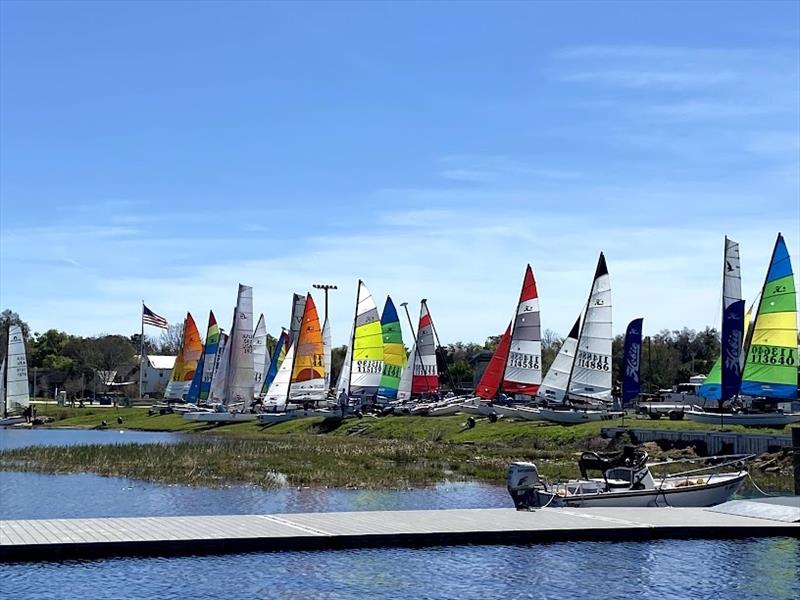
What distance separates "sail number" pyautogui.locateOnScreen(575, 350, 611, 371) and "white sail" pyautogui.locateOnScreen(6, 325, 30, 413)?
203 feet

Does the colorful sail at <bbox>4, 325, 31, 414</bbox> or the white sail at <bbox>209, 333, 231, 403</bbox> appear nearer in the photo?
the colorful sail at <bbox>4, 325, 31, 414</bbox>

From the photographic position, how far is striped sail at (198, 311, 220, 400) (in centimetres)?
11769

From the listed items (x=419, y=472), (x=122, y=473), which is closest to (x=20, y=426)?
(x=122, y=473)

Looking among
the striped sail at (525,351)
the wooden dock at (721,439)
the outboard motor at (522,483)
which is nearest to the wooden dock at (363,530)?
the outboard motor at (522,483)

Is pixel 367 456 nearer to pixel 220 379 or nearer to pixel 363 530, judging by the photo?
pixel 363 530

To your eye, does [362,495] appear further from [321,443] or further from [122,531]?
[321,443]

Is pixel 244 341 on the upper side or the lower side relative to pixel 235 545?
upper

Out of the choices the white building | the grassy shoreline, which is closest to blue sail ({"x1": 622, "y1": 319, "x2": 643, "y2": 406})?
the grassy shoreline

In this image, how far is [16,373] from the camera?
109250 millimetres

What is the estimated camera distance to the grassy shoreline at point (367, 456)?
45281mm

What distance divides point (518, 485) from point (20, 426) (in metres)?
88.9

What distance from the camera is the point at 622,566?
24219 mm

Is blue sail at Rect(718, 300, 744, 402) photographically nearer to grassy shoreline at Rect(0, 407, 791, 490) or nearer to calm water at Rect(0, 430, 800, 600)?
grassy shoreline at Rect(0, 407, 791, 490)

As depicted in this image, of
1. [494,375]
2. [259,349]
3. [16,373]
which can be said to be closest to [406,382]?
[494,375]
